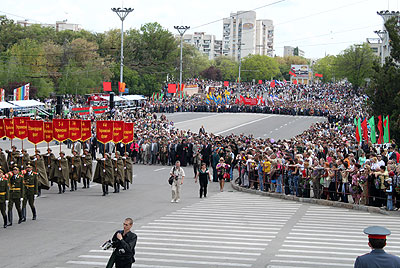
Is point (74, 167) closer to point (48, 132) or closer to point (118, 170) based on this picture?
point (118, 170)

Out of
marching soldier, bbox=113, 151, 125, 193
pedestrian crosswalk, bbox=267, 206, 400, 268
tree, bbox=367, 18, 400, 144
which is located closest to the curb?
pedestrian crosswalk, bbox=267, 206, 400, 268

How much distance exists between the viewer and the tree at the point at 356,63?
4916 inches

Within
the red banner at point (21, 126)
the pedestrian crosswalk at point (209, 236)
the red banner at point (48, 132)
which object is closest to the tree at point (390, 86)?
the pedestrian crosswalk at point (209, 236)

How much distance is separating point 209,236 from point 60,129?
1352 centimetres

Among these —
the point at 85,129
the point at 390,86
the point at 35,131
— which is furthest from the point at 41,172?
the point at 390,86

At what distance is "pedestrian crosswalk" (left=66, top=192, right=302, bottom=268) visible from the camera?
12133 millimetres

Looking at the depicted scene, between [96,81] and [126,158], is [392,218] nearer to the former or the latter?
[126,158]

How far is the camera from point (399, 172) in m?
18.1

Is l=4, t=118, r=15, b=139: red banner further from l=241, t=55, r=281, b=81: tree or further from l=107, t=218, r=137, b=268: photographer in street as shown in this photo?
l=241, t=55, r=281, b=81: tree

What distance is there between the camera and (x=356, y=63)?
129m

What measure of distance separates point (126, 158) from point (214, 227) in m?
9.70

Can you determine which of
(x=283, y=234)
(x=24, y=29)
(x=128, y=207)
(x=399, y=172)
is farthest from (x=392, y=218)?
(x=24, y=29)

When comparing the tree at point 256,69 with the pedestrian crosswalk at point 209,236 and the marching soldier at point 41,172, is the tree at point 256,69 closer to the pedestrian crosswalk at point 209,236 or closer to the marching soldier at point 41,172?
the marching soldier at point 41,172

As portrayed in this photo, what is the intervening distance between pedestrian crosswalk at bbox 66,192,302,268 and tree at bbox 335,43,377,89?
107510 mm
